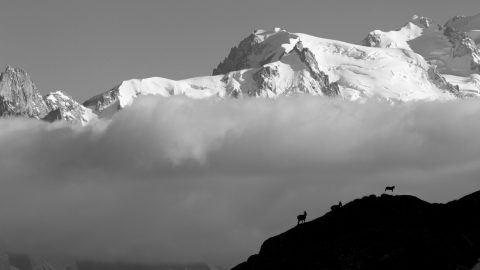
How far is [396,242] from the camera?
179m

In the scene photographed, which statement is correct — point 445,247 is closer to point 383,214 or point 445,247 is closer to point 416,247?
point 416,247

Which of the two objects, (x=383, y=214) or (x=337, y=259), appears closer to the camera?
(x=337, y=259)

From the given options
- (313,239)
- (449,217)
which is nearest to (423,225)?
(449,217)

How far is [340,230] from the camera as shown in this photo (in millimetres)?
196500

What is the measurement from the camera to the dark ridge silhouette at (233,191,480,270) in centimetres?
17200

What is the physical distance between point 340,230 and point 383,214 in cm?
712

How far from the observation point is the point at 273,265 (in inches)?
7594

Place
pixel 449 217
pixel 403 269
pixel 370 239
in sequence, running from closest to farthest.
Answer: pixel 403 269, pixel 370 239, pixel 449 217

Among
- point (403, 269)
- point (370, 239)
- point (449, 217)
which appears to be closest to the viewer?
point (403, 269)

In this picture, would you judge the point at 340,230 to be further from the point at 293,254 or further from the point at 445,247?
the point at 445,247

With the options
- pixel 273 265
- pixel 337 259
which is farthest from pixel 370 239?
pixel 273 265

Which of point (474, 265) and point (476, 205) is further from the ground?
point (476, 205)

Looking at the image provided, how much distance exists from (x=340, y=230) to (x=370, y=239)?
1447cm

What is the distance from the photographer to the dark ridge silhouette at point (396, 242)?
172 m
